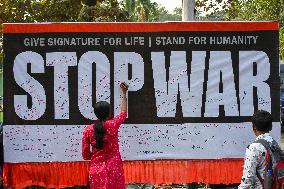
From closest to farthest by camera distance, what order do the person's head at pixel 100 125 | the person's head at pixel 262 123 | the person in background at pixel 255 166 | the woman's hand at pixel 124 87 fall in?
1. the person in background at pixel 255 166
2. the person's head at pixel 262 123
3. the person's head at pixel 100 125
4. the woman's hand at pixel 124 87

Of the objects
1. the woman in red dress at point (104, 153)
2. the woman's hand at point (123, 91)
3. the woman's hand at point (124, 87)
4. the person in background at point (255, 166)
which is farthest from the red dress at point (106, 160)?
the person in background at point (255, 166)

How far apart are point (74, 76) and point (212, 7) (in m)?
12.8

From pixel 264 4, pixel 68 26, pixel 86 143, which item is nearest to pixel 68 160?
pixel 86 143

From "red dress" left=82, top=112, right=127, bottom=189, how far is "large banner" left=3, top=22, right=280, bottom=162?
3.05 ft

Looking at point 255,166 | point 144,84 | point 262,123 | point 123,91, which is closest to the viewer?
point 255,166

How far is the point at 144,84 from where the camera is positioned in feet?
23.3

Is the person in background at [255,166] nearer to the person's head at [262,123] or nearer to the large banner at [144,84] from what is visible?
the person's head at [262,123]

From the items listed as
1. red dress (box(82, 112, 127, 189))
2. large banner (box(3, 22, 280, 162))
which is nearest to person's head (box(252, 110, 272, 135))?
red dress (box(82, 112, 127, 189))

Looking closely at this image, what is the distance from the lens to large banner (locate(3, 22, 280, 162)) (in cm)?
704

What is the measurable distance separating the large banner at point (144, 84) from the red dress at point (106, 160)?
0.93 metres

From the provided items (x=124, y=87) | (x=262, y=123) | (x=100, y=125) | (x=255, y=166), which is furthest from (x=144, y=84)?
(x=255, y=166)

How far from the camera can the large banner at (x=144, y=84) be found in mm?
7039

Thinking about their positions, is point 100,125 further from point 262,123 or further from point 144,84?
point 262,123

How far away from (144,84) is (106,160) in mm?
1294
